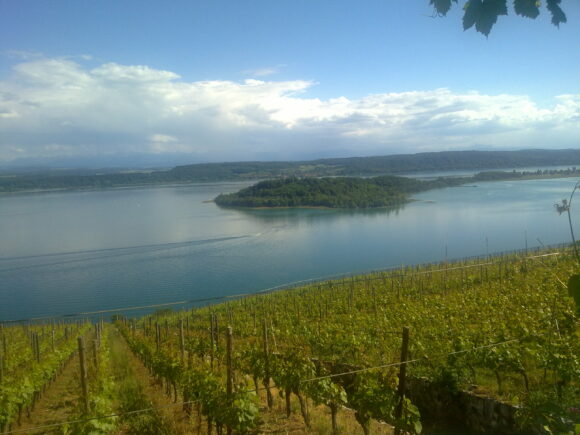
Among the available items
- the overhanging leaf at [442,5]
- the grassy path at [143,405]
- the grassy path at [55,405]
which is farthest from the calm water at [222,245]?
the overhanging leaf at [442,5]

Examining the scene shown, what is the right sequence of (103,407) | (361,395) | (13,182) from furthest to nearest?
(13,182) < (103,407) < (361,395)

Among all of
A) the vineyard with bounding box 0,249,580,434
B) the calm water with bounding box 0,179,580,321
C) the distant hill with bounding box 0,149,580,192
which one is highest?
the distant hill with bounding box 0,149,580,192

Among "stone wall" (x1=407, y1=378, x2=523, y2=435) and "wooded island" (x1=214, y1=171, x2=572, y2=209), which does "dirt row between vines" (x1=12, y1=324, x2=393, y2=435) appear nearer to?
"stone wall" (x1=407, y1=378, x2=523, y2=435)

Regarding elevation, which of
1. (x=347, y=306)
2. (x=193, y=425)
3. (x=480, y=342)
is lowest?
(x=347, y=306)

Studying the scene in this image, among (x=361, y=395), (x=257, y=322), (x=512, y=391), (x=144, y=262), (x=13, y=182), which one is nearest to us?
(x=361, y=395)

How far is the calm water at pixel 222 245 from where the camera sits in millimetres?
21912

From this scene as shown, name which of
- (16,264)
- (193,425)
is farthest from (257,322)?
(16,264)

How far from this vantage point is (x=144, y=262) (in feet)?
89.9

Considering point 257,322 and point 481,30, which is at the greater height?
point 481,30

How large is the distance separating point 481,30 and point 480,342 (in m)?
3.73

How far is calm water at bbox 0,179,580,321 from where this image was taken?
21.9m

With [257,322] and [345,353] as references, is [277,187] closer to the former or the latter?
[257,322]

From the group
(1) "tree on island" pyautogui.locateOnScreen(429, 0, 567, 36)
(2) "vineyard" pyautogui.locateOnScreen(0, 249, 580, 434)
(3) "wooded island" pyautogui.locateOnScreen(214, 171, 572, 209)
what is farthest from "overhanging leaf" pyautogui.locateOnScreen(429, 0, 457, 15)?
(3) "wooded island" pyautogui.locateOnScreen(214, 171, 572, 209)

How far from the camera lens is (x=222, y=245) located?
31.2 metres
